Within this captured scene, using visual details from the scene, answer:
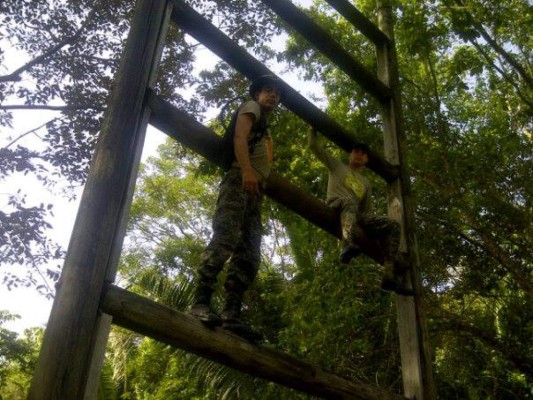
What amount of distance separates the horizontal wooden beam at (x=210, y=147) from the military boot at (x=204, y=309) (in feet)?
2.53

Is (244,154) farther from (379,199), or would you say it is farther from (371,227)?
(379,199)

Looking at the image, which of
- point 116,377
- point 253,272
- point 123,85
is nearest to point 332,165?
point 253,272

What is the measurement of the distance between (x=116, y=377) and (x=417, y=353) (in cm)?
1033

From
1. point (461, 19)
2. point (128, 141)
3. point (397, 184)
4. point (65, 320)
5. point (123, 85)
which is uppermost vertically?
point (461, 19)

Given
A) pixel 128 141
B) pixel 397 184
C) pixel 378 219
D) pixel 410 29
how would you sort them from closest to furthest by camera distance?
pixel 128 141, pixel 378 219, pixel 397 184, pixel 410 29

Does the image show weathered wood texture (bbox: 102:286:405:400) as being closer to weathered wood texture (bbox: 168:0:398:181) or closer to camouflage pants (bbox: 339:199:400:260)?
camouflage pants (bbox: 339:199:400:260)

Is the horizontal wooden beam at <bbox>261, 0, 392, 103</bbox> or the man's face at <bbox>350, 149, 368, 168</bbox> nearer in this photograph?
the horizontal wooden beam at <bbox>261, 0, 392, 103</bbox>

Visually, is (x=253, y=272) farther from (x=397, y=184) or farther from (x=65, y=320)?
(x=397, y=184)

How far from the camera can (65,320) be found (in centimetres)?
185

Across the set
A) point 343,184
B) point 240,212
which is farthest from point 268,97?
point 343,184

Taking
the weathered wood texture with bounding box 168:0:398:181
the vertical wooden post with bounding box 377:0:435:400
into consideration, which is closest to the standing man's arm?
the weathered wood texture with bounding box 168:0:398:181

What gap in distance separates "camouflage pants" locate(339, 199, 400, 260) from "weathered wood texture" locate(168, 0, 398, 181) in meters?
0.49

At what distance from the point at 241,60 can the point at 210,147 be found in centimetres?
73

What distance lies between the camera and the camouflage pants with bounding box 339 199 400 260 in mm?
3529
